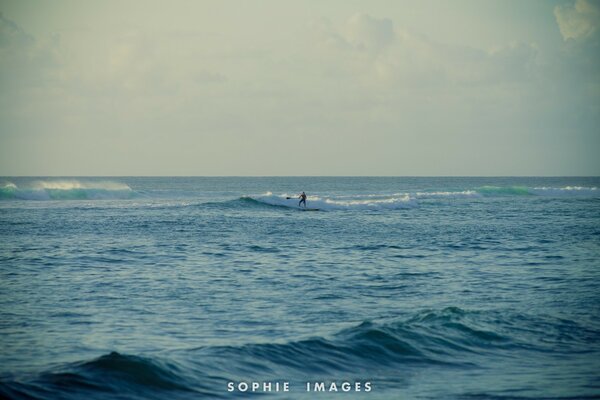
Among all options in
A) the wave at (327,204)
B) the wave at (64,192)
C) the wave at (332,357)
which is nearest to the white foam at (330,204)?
the wave at (327,204)

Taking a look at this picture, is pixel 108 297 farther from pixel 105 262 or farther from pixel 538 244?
pixel 538 244

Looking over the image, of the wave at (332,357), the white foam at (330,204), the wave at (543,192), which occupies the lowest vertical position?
the wave at (332,357)

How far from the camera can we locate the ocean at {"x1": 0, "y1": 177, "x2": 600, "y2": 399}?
11977 millimetres

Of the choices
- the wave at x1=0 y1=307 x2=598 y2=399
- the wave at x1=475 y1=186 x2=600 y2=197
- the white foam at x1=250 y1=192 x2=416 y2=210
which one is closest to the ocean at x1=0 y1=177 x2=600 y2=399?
the wave at x1=0 y1=307 x2=598 y2=399

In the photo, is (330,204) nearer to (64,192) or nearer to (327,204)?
(327,204)

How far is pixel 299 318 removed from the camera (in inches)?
647

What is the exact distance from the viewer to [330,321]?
16.2 m

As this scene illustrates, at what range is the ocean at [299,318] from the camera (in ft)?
39.3

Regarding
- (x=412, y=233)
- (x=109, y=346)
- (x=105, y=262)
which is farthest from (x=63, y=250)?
(x=412, y=233)

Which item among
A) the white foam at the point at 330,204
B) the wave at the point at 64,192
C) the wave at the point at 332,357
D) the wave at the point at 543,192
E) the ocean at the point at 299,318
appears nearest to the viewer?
the wave at the point at 332,357

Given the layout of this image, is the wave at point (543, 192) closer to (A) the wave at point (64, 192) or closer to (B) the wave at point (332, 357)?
(A) the wave at point (64, 192)

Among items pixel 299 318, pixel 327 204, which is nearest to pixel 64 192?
pixel 327 204

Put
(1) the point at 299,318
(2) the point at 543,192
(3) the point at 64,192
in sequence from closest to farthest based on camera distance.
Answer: (1) the point at 299,318, (3) the point at 64,192, (2) the point at 543,192

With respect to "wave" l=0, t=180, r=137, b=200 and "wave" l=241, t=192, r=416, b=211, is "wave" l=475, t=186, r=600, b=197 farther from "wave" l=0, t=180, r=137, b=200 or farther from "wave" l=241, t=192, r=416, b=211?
"wave" l=0, t=180, r=137, b=200
